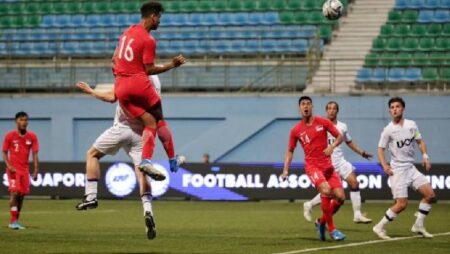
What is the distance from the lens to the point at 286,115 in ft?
105

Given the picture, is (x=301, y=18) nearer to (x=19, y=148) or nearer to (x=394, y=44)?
(x=394, y=44)

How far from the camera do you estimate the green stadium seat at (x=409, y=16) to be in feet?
112

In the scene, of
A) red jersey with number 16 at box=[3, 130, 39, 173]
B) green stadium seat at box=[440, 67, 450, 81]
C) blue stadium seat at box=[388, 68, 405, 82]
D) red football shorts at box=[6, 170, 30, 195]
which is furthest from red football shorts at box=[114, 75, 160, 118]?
blue stadium seat at box=[388, 68, 405, 82]

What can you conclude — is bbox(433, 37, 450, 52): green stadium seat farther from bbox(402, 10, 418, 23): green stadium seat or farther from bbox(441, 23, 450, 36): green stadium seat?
bbox(402, 10, 418, 23): green stadium seat

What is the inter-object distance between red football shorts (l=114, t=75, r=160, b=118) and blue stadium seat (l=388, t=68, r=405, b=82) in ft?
64.1

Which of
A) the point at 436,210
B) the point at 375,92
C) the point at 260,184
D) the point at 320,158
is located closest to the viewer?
the point at 320,158

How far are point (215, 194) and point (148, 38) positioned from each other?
55.3 feet

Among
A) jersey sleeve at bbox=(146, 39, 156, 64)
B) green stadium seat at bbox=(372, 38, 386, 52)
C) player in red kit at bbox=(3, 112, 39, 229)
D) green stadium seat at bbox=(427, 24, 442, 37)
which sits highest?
green stadium seat at bbox=(427, 24, 442, 37)

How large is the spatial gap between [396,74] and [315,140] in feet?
52.8

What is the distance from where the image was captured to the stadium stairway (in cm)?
3200

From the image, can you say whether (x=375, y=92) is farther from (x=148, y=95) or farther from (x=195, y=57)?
(x=148, y=95)

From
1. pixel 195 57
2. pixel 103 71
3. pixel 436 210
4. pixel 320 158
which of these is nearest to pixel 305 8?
pixel 195 57

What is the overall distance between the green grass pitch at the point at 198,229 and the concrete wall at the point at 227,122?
12.2ft

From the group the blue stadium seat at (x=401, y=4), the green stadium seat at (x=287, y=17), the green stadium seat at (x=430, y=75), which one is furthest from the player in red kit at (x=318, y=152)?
the blue stadium seat at (x=401, y=4)
